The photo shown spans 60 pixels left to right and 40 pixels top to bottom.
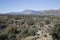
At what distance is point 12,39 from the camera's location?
17.0 metres

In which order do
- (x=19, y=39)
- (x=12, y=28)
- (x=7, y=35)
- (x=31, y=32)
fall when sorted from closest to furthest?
(x=19, y=39)
(x=7, y=35)
(x=31, y=32)
(x=12, y=28)

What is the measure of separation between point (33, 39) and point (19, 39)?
1.73m

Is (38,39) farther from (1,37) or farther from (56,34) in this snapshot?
(1,37)

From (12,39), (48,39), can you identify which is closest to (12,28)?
(12,39)

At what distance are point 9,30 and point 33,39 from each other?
517 cm

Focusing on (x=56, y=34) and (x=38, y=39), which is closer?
(x=38, y=39)

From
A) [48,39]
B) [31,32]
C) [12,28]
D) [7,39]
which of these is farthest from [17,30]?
[48,39]

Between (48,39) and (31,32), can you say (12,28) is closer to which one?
(31,32)

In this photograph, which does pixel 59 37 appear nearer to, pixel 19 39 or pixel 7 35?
pixel 19 39

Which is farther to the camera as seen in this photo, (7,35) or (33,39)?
(7,35)

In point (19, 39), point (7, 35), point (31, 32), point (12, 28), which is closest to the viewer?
point (19, 39)

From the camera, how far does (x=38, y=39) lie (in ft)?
57.6

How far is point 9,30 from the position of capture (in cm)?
2078

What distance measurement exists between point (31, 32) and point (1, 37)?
4687mm
